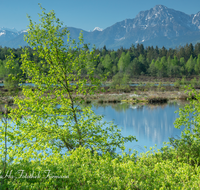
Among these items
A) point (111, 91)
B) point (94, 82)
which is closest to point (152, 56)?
point (111, 91)

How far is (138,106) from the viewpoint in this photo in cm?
3744

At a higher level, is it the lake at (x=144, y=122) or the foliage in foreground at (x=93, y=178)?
the foliage in foreground at (x=93, y=178)

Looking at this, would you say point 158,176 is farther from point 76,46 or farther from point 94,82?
point 76,46

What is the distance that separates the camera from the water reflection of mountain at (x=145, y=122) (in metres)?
21.4

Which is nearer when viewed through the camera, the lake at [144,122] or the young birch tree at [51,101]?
the young birch tree at [51,101]

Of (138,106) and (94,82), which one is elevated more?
(94,82)

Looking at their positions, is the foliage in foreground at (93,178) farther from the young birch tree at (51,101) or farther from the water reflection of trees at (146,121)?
the water reflection of trees at (146,121)

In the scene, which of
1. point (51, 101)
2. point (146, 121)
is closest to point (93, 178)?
point (51, 101)

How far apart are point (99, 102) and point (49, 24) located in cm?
3188

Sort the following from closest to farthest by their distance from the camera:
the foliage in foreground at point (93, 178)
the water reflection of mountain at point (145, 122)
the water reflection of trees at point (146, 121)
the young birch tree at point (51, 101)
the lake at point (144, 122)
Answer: the foliage in foreground at point (93, 178), the young birch tree at point (51, 101), the lake at point (144, 122), the water reflection of mountain at point (145, 122), the water reflection of trees at point (146, 121)

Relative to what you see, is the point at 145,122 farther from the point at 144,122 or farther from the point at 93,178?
the point at 93,178

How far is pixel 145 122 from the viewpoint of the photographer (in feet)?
90.1

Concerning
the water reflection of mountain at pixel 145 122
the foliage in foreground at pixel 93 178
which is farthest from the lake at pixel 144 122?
the foliage in foreground at pixel 93 178

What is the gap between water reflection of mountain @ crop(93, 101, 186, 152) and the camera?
70.1 feet
